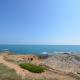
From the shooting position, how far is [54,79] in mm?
15156

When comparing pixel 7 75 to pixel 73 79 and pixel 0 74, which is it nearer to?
pixel 0 74

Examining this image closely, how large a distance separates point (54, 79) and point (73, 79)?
1941 millimetres

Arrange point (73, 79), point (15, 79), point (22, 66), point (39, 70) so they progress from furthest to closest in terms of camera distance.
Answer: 1. point (22, 66)
2. point (39, 70)
3. point (73, 79)
4. point (15, 79)

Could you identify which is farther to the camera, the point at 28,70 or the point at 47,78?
the point at 28,70

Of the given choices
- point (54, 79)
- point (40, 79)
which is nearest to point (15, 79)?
point (40, 79)

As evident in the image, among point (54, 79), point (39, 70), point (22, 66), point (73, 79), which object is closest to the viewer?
point (54, 79)

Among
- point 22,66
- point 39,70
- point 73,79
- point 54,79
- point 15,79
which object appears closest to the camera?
point 15,79

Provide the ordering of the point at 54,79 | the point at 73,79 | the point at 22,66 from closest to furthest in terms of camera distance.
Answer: the point at 54,79 → the point at 73,79 → the point at 22,66

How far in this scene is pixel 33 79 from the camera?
14.9 m

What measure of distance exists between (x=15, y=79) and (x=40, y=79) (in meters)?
1.86

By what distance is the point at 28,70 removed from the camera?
Answer: 18938 mm

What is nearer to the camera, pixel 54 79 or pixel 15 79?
pixel 15 79

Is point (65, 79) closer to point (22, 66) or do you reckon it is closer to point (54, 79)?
point (54, 79)

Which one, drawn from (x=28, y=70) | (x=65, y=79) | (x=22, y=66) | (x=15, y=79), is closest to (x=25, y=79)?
(x=15, y=79)
